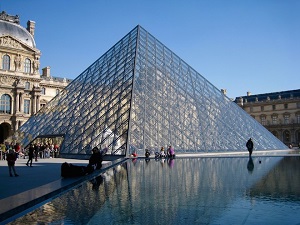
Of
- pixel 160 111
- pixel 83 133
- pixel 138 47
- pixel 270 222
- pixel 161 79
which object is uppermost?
pixel 138 47

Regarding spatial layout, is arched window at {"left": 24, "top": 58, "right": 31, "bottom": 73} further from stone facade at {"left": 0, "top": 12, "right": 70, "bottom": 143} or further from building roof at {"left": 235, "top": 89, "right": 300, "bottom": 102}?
building roof at {"left": 235, "top": 89, "right": 300, "bottom": 102}

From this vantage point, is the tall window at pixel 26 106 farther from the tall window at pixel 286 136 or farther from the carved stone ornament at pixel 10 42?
the tall window at pixel 286 136

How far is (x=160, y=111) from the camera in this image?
18000mm

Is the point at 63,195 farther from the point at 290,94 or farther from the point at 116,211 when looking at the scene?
the point at 290,94

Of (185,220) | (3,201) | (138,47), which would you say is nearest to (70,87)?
(138,47)

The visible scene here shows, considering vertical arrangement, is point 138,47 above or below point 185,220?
above

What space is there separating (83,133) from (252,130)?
12.4 metres

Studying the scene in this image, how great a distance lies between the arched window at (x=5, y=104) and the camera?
126ft

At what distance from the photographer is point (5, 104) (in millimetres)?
38625

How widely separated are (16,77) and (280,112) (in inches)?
1699

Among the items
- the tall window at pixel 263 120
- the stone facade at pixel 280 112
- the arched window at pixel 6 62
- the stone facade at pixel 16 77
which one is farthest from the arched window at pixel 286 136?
the arched window at pixel 6 62

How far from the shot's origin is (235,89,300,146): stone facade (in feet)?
183

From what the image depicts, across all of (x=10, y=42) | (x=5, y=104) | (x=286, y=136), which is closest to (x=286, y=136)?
(x=286, y=136)

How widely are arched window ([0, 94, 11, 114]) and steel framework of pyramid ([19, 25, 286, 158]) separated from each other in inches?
684
